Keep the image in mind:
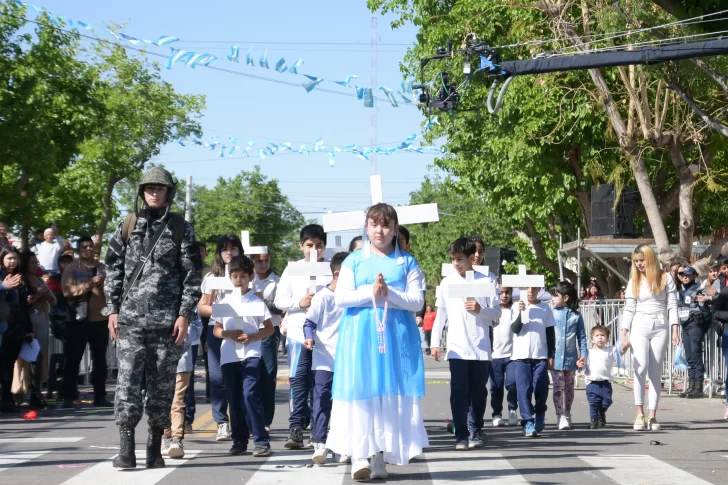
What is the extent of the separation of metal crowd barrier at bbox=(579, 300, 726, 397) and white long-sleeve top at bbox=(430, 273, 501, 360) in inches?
273

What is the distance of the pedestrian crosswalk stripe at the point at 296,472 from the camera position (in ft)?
28.2

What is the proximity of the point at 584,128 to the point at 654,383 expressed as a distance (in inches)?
722

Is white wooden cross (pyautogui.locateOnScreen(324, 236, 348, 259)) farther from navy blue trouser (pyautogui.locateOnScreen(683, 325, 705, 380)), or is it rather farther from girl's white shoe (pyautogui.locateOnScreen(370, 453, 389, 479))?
navy blue trouser (pyautogui.locateOnScreen(683, 325, 705, 380))

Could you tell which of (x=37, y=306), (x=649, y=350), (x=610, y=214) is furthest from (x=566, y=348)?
(x=610, y=214)

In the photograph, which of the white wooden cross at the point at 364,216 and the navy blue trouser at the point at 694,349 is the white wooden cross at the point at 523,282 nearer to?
the white wooden cross at the point at 364,216

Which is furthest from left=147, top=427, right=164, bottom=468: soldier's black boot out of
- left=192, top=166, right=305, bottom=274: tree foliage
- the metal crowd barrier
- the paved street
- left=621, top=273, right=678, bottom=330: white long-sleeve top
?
left=192, top=166, right=305, bottom=274: tree foliage

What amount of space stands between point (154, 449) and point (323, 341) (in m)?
1.90

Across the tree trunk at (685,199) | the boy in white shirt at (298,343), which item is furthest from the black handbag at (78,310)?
the tree trunk at (685,199)

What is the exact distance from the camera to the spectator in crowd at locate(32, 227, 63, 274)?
2008 centimetres

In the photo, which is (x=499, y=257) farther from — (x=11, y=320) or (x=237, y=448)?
(x=237, y=448)

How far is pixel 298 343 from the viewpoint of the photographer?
11.1 meters

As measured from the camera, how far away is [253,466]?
945 centimetres

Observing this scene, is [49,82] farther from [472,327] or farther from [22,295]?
[472,327]

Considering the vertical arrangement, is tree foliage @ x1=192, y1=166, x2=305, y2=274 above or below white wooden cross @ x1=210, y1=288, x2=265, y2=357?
above
